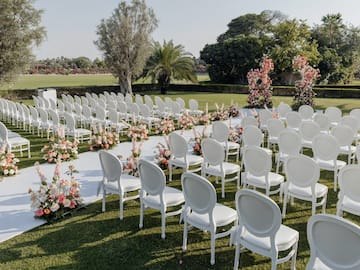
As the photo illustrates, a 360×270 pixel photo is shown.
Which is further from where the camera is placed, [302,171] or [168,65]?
[168,65]

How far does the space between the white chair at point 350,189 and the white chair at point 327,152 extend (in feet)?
4.98

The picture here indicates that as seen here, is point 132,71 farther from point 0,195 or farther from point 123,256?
point 123,256

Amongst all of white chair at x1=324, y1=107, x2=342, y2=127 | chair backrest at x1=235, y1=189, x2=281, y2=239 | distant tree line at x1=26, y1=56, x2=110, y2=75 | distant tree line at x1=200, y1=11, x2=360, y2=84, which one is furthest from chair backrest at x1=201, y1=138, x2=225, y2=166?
distant tree line at x1=26, y1=56, x2=110, y2=75

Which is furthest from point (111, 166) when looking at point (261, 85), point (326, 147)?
point (261, 85)

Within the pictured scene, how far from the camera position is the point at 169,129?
10078 millimetres

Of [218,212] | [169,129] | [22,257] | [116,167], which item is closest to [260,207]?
[218,212]

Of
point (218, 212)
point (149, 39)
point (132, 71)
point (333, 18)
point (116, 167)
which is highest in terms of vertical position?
point (333, 18)

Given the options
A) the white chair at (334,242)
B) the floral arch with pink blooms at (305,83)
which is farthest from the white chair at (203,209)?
the floral arch with pink blooms at (305,83)

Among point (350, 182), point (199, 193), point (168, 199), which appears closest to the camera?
point (199, 193)

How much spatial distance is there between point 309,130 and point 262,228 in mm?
4833

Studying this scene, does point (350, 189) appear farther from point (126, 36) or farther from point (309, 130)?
point (126, 36)

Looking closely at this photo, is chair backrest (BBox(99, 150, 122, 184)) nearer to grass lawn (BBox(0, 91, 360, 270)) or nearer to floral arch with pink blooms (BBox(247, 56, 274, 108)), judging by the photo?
grass lawn (BBox(0, 91, 360, 270))

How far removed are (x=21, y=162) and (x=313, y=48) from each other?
101 ft

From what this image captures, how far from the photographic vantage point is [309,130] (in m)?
7.19
